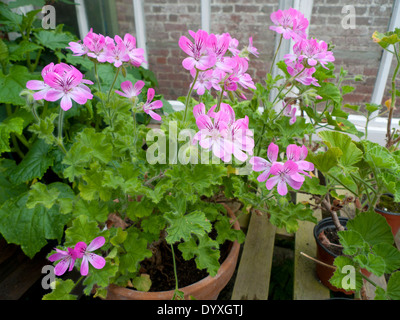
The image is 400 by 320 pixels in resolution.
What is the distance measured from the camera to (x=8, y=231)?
3.09 feet

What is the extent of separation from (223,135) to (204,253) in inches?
13.6

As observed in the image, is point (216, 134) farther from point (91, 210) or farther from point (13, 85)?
point (13, 85)

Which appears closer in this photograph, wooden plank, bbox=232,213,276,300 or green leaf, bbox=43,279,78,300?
green leaf, bbox=43,279,78,300

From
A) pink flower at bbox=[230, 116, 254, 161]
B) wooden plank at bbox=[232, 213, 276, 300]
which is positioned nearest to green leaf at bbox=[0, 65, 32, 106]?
pink flower at bbox=[230, 116, 254, 161]

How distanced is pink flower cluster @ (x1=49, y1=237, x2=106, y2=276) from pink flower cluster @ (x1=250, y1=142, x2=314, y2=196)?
364 millimetres

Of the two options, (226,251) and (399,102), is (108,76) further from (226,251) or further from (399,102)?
(399,102)

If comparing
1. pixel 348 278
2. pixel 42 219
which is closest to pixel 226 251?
pixel 348 278

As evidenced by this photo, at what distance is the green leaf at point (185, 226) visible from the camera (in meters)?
0.62

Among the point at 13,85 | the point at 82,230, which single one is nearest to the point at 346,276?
the point at 82,230

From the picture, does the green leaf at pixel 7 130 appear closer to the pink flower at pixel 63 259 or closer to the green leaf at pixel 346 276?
the pink flower at pixel 63 259

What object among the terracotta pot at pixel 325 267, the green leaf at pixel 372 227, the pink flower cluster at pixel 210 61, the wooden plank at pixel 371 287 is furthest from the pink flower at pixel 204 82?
the wooden plank at pixel 371 287

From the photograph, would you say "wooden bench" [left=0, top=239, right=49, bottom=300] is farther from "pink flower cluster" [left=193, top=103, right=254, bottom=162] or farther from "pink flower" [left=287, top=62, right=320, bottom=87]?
"pink flower" [left=287, top=62, right=320, bottom=87]

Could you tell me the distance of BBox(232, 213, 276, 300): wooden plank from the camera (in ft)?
2.90

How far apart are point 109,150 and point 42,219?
1.38 feet
